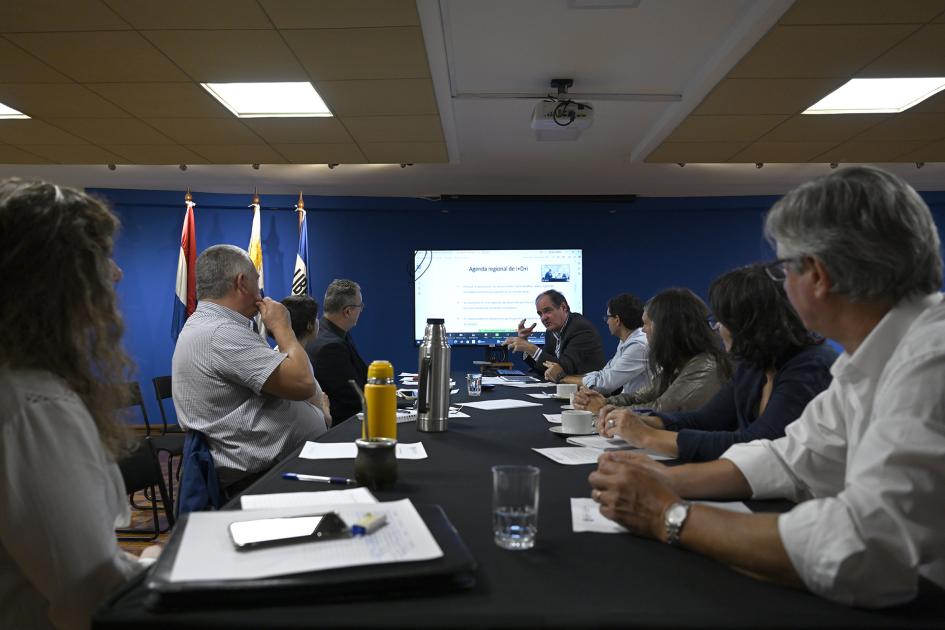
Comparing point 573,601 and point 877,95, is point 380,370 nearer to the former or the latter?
point 573,601

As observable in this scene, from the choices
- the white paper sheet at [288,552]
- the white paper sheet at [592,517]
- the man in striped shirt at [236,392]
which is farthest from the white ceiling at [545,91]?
the white paper sheet at [288,552]

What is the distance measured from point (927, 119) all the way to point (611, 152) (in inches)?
87.8

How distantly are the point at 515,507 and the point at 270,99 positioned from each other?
3695mm

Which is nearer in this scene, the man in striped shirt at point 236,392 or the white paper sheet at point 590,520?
the white paper sheet at point 590,520

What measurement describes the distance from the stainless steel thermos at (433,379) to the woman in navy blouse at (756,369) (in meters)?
0.48

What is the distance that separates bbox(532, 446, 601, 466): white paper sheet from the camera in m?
1.46

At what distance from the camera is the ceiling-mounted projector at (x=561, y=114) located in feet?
13.4

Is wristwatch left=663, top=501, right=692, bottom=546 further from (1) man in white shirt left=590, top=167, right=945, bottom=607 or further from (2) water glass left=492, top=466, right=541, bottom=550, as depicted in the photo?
(2) water glass left=492, top=466, right=541, bottom=550

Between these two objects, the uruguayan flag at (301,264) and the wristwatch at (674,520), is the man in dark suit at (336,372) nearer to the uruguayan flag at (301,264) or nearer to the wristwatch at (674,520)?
the wristwatch at (674,520)

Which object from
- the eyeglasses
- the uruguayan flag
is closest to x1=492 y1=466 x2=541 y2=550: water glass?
the eyeglasses

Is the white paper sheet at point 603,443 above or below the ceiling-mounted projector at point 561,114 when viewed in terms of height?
below

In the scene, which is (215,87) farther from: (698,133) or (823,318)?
(823,318)

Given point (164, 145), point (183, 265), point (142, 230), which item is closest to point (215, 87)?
point (164, 145)

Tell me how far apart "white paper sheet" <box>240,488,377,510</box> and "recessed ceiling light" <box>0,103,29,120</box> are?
4.17 meters
